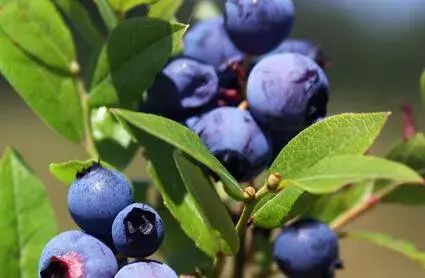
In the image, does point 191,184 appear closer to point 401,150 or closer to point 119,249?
point 119,249

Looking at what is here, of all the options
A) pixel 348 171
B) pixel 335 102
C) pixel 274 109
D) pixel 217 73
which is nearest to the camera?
pixel 348 171

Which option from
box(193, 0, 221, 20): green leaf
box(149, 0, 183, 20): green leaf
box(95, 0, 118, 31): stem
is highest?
box(95, 0, 118, 31): stem

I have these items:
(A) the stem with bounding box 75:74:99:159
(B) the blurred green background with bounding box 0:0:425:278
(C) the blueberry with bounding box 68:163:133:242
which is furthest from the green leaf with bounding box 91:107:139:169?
(B) the blurred green background with bounding box 0:0:425:278

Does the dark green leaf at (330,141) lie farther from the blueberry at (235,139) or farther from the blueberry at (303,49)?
the blueberry at (303,49)

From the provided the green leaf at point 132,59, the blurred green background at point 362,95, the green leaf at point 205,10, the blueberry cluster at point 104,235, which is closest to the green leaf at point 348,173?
the blueberry cluster at point 104,235

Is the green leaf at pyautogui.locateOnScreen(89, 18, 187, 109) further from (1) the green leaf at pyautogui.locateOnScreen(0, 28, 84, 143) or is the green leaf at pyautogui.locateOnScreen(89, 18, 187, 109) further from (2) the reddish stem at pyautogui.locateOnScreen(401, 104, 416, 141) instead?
(2) the reddish stem at pyautogui.locateOnScreen(401, 104, 416, 141)

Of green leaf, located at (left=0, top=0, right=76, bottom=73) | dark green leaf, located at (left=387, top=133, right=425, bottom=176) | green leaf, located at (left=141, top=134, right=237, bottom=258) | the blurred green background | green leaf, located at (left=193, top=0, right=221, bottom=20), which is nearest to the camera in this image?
green leaf, located at (left=141, top=134, right=237, bottom=258)

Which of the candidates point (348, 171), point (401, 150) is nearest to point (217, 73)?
point (401, 150)

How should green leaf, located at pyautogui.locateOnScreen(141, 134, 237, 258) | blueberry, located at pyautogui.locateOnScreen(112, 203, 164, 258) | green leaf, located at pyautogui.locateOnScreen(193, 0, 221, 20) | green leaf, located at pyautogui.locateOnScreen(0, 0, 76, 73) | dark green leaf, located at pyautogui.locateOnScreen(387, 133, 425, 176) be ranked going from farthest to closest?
green leaf, located at pyautogui.locateOnScreen(193, 0, 221, 20) → dark green leaf, located at pyautogui.locateOnScreen(387, 133, 425, 176) → green leaf, located at pyautogui.locateOnScreen(0, 0, 76, 73) → green leaf, located at pyautogui.locateOnScreen(141, 134, 237, 258) → blueberry, located at pyautogui.locateOnScreen(112, 203, 164, 258)
